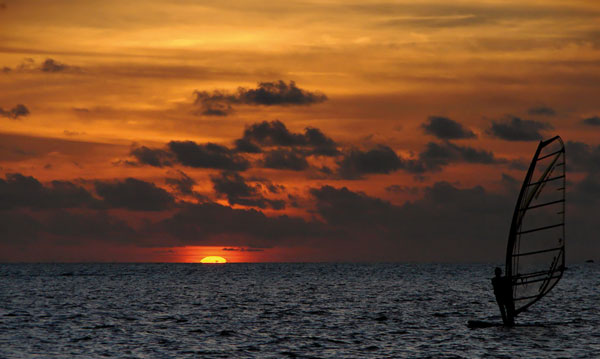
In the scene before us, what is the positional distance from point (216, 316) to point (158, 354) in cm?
2679

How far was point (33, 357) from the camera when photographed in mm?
46125

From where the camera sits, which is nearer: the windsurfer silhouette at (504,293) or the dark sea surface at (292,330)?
the dark sea surface at (292,330)

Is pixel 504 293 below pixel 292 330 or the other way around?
the other way around

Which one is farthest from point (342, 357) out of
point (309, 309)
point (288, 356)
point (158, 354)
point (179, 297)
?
point (179, 297)

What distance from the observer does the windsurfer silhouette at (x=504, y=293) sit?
56.1 meters

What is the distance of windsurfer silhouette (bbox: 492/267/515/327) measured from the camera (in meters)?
56.1

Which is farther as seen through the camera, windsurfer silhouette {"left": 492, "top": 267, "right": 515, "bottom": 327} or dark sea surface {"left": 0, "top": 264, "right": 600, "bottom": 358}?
windsurfer silhouette {"left": 492, "top": 267, "right": 515, "bottom": 327}

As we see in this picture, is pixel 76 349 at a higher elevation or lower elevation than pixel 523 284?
lower

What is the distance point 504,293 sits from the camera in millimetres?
56656

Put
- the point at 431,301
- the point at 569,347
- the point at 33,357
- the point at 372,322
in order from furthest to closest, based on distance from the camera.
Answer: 1. the point at 431,301
2. the point at 372,322
3. the point at 569,347
4. the point at 33,357

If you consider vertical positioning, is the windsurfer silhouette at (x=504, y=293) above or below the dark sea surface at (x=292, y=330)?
above

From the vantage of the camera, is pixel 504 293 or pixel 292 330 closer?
pixel 504 293

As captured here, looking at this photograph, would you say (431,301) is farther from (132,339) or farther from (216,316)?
(132,339)

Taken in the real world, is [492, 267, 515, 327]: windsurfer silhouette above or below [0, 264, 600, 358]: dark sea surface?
above
